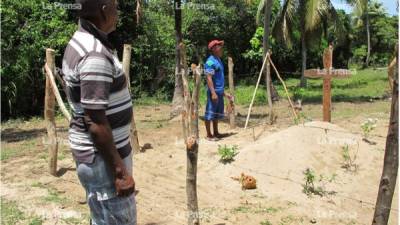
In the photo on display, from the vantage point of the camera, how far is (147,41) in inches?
703

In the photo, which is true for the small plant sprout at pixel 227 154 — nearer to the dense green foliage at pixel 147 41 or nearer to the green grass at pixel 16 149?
the dense green foliage at pixel 147 41

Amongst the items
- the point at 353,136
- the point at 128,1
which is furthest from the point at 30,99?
the point at 353,136

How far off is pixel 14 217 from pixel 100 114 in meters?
3.25

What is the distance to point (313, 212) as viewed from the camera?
18.3ft

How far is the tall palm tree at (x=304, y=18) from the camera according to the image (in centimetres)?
1950

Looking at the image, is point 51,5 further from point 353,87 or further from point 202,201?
point 353,87

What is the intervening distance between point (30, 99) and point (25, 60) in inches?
95.5

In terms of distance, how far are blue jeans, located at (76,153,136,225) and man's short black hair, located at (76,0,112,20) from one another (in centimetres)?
68

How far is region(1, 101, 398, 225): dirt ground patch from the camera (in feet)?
17.7

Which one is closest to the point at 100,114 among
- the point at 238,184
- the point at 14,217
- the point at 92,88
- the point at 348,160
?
the point at 92,88

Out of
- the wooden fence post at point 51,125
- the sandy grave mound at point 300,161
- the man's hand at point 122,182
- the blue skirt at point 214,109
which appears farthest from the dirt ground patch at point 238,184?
the man's hand at point 122,182

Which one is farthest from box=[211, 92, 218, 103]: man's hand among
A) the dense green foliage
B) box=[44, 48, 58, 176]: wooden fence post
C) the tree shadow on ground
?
the tree shadow on ground

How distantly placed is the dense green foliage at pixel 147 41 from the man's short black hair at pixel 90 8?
3.35 feet

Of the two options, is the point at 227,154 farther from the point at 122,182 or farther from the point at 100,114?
the point at 100,114
